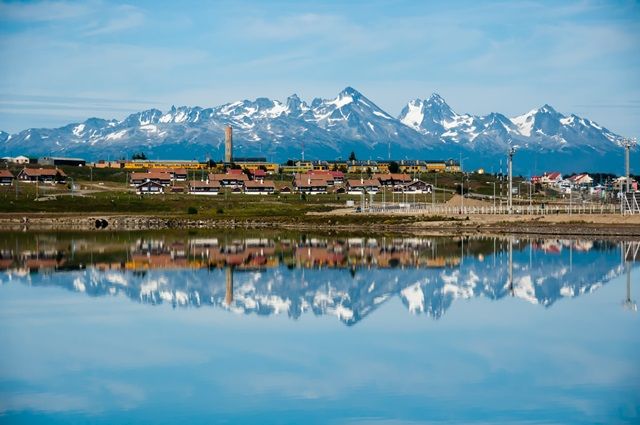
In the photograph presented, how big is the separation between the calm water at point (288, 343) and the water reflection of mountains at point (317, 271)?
11cm

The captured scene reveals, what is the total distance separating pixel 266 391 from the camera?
707 inches

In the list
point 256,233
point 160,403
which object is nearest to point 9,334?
point 160,403

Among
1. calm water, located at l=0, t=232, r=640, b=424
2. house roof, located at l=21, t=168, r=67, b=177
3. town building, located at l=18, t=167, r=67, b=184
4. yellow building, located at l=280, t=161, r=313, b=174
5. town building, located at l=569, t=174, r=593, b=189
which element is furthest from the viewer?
town building, located at l=569, t=174, r=593, b=189

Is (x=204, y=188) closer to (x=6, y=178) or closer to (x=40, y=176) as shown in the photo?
(x=40, y=176)

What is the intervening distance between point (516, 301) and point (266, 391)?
15254mm

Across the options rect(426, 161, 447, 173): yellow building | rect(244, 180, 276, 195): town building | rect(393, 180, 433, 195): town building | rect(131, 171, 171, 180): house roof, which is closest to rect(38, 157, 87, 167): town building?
rect(131, 171, 171, 180): house roof

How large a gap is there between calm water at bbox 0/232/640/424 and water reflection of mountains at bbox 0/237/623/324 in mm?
107

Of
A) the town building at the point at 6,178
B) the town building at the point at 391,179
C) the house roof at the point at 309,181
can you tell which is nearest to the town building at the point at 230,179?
the house roof at the point at 309,181

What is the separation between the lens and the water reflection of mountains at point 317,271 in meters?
32.0

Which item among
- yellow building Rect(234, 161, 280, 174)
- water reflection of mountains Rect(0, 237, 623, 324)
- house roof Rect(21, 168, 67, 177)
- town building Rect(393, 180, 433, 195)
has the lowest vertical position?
water reflection of mountains Rect(0, 237, 623, 324)

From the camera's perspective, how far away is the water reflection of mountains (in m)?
32.0

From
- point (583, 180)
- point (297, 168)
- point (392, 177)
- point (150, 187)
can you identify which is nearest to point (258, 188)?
point (150, 187)

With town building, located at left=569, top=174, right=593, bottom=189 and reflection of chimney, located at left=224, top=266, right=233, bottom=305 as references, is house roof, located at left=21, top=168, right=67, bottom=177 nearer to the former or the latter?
reflection of chimney, located at left=224, top=266, right=233, bottom=305

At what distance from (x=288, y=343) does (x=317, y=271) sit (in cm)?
1766
